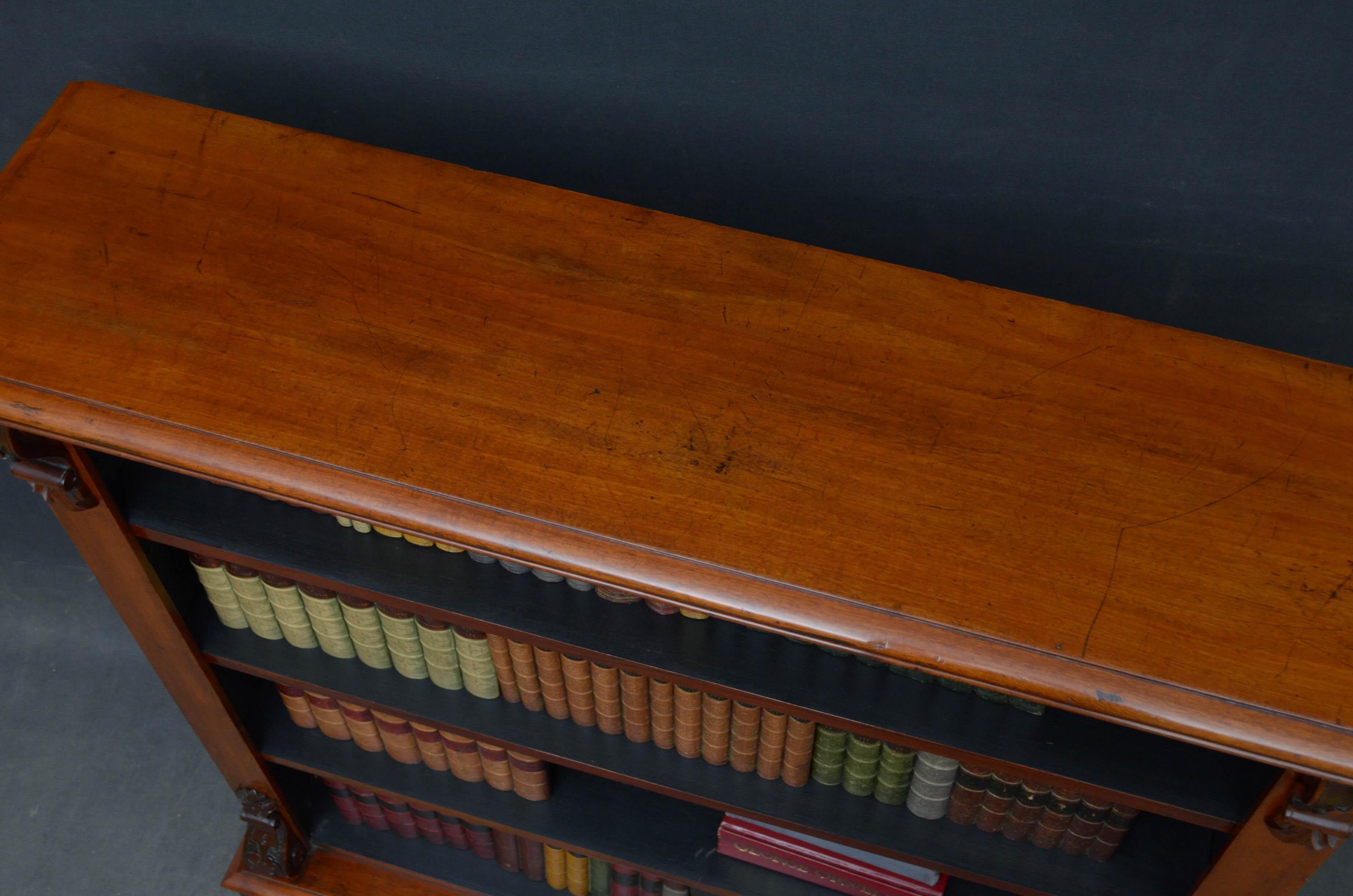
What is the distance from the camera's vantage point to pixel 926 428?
4.49ft

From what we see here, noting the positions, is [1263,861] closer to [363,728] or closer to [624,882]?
[624,882]

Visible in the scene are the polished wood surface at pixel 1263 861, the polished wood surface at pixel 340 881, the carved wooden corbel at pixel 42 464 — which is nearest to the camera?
the polished wood surface at pixel 1263 861

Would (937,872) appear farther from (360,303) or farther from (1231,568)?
(360,303)

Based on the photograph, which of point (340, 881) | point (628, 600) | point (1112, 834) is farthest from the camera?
point (340, 881)

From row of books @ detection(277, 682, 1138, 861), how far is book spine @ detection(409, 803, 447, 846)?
49 centimetres

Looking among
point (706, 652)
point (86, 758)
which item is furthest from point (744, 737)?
point (86, 758)

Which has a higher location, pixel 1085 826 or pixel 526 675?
pixel 1085 826

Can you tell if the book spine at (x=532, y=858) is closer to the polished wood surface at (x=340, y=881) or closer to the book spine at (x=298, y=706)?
the polished wood surface at (x=340, y=881)

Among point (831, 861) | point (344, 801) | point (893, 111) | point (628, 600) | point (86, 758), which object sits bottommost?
point (86, 758)

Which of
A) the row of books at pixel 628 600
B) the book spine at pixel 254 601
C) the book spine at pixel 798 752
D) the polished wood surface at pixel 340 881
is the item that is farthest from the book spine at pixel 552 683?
the polished wood surface at pixel 340 881

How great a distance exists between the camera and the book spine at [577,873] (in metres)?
2.32

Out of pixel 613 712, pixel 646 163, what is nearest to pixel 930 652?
pixel 613 712

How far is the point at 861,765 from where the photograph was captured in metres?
1.78

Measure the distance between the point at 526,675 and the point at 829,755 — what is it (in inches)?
19.1
